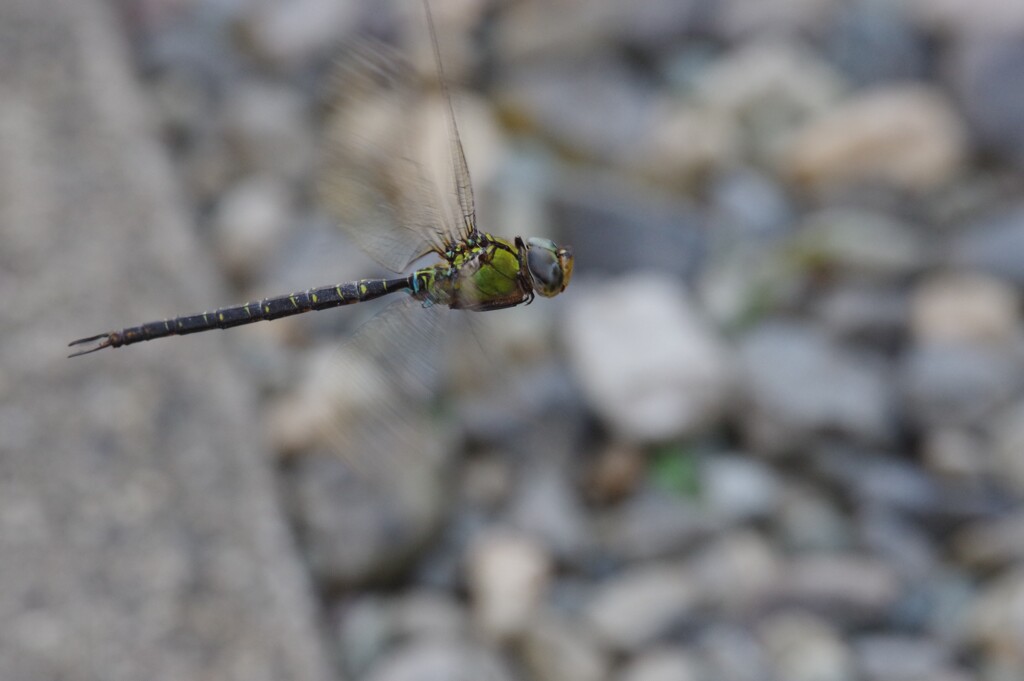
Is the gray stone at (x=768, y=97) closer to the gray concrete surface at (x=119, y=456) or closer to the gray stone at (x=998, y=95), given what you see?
the gray stone at (x=998, y=95)

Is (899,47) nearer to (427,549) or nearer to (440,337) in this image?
(427,549)

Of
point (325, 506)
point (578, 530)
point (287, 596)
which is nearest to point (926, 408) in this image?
point (578, 530)

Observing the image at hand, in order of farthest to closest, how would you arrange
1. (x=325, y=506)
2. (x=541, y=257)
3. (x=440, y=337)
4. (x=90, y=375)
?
(x=325, y=506) < (x=90, y=375) < (x=440, y=337) < (x=541, y=257)

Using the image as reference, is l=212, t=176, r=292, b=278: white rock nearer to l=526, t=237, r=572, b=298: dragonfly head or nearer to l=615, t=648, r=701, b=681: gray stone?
l=615, t=648, r=701, b=681: gray stone

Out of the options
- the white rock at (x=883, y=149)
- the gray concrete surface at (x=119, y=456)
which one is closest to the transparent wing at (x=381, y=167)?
the gray concrete surface at (x=119, y=456)

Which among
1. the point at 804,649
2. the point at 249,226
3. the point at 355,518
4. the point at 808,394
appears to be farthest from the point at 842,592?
the point at 249,226

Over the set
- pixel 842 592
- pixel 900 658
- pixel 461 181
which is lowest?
pixel 900 658

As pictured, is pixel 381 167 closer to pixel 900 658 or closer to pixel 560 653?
pixel 560 653

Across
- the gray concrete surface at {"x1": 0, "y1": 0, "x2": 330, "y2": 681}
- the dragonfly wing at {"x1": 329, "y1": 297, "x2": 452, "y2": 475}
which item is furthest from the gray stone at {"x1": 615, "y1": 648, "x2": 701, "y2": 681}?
the dragonfly wing at {"x1": 329, "y1": 297, "x2": 452, "y2": 475}
